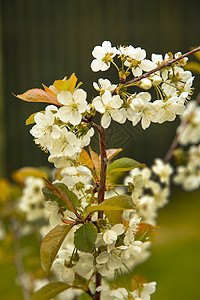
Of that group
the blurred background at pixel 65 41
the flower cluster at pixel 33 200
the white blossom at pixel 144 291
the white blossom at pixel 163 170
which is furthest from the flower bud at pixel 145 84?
the blurred background at pixel 65 41

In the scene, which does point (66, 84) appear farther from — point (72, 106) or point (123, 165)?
point (123, 165)

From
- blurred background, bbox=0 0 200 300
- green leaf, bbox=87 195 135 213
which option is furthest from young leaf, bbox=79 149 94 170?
blurred background, bbox=0 0 200 300

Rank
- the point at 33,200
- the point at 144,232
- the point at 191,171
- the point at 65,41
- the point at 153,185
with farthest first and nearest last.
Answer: the point at 65,41, the point at 191,171, the point at 33,200, the point at 153,185, the point at 144,232

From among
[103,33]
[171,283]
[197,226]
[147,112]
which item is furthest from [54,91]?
[103,33]

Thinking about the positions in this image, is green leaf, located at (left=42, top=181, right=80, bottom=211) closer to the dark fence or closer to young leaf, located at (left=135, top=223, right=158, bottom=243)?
young leaf, located at (left=135, top=223, right=158, bottom=243)

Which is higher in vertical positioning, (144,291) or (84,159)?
(84,159)

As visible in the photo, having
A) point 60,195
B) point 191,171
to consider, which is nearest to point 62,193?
point 60,195

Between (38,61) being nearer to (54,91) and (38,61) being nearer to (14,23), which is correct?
(14,23)

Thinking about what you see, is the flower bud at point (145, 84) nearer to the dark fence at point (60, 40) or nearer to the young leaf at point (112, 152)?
the young leaf at point (112, 152)
